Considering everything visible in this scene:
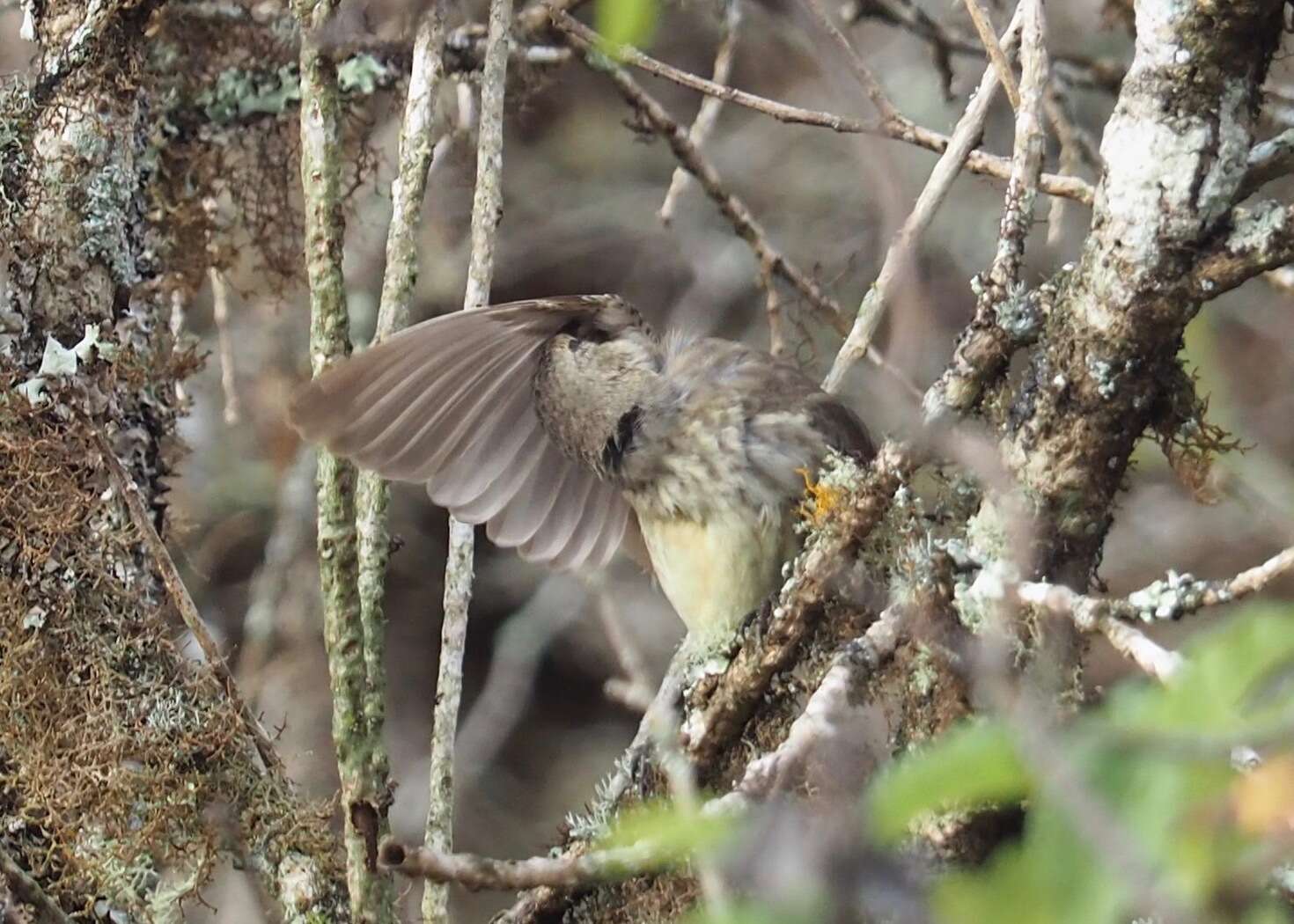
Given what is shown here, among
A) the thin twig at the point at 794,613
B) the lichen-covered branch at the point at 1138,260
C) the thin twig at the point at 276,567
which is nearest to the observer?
the lichen-covered branch at the point at 1138,260

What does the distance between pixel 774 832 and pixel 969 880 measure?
93mm

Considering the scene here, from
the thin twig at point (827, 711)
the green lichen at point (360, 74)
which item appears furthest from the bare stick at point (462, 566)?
the thin twig at point (827, 711)

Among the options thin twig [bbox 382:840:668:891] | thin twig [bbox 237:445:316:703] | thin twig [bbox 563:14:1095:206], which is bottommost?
thin twig [bbox 237:445:316:703]

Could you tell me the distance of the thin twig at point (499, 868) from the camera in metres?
1.15

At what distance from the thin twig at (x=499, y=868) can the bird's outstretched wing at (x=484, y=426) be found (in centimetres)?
98

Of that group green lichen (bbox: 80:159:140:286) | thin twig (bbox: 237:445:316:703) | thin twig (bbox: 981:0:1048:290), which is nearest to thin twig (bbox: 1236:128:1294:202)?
thin twig (bbox: 981:0:1048:290)

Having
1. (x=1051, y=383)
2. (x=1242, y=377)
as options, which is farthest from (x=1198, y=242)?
(x=1242, y=377)

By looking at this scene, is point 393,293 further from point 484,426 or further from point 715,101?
point 715,101

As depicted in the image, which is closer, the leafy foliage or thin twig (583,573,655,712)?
the leafy foliage

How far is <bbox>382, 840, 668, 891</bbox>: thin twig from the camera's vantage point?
115 centimetres

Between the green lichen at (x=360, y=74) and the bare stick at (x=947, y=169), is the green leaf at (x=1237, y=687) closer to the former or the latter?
the bare stick at (x=947, y=169)

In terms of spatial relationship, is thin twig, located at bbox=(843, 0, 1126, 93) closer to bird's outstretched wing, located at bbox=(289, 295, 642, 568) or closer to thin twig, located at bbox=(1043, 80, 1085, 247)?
thin twig, located at bbox=(1043, 80, 1085, 247)

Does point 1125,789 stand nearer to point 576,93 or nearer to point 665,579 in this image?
point 665,579

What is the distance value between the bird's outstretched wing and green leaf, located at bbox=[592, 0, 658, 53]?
1017mm
